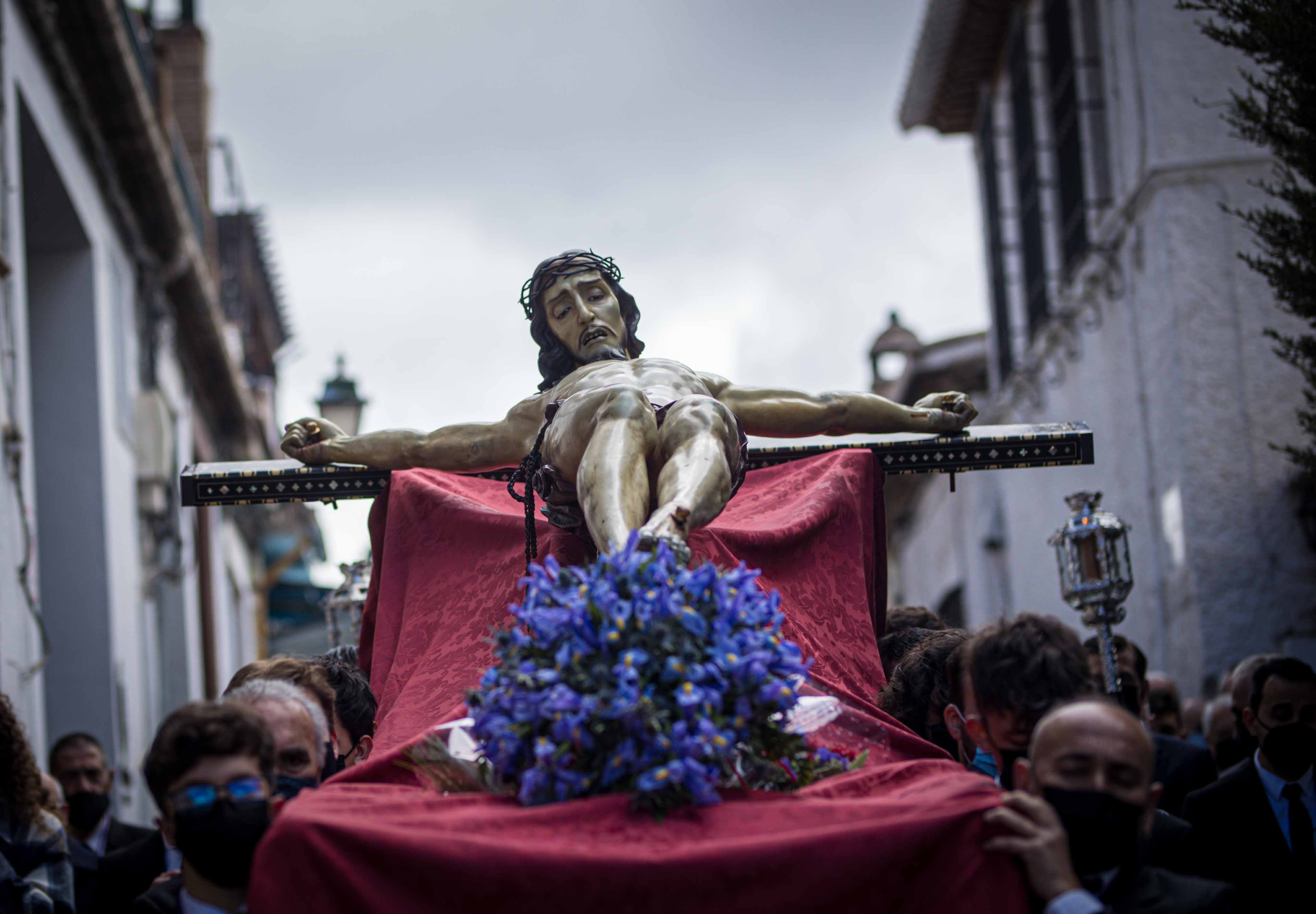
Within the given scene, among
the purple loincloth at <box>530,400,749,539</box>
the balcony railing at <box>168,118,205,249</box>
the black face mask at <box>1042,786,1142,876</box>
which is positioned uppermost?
the balcony railing at <box>168,118,205,249</box>

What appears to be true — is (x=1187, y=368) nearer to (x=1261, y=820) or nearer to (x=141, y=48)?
(x=1261, y=820)

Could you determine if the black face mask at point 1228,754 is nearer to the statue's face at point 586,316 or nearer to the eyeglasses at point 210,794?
the statue's face at point 586,316

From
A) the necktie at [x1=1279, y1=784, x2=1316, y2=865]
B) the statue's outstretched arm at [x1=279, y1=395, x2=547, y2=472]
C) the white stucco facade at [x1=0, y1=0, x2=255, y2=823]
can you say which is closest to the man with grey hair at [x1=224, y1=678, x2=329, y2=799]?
the statue's outstretched arm at [x1=279, y1=395, x2=547, y2=472]

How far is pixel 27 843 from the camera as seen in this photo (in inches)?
187

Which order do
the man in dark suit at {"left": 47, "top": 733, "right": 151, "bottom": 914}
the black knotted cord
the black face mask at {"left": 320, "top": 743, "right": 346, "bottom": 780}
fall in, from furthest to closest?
the man in dark suit at {"left": 47, "top": 733, "right": 151, "bottom": 914}
the black knotted cord
the black face mask at {"left": 320, "top": 743, "right": 346, "bottom": 780}

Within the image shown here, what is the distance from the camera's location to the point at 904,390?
760 inches

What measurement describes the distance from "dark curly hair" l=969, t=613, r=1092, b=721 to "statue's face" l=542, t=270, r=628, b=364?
2.36 meters

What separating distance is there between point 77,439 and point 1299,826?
9.90 m

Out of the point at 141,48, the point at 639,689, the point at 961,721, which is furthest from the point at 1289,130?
the point at 141,48

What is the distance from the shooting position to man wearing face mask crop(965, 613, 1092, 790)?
353cm

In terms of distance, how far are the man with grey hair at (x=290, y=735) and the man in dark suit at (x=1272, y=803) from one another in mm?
2273

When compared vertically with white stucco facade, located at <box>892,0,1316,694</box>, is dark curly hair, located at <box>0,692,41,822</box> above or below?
below

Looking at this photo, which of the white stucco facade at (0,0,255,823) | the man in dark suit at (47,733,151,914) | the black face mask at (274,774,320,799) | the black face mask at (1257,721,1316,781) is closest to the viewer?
the black face mask at (274,774,320,799)

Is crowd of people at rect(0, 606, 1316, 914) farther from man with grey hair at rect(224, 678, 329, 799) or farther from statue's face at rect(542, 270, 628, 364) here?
statue's face at rect(542, 270, 628, 364)
